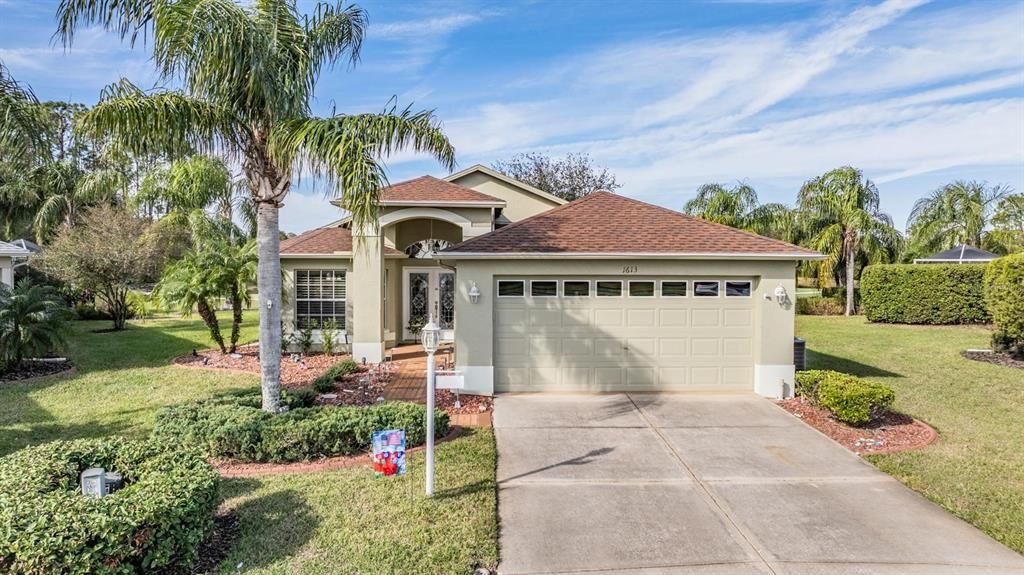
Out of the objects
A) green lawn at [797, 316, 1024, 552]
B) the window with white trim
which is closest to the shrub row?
green lawn at [797, 316, 1024, 552]

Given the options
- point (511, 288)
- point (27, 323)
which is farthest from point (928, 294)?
point (27, 323)

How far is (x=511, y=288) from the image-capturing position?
10.6 m

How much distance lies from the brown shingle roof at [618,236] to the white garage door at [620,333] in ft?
2.18

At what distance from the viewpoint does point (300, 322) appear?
49.3 ft

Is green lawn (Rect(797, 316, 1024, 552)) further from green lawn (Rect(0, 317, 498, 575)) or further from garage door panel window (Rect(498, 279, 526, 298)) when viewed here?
garage door panel window (Rect(498, 279, 526, 298))

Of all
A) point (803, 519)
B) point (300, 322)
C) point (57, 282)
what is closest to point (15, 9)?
point (300, 322)

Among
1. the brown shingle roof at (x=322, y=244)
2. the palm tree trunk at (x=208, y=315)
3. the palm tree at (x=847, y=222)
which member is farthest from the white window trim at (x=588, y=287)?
the palm tree at (x=847, y=222)

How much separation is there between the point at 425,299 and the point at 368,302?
3453 millimetres

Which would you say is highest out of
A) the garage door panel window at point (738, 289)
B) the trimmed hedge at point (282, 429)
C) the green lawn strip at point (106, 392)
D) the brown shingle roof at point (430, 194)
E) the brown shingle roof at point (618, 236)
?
the brown shingle roof at point (430, 194)

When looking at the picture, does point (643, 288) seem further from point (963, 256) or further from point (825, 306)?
point (963, 256)

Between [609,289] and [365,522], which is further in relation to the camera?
[609,289]

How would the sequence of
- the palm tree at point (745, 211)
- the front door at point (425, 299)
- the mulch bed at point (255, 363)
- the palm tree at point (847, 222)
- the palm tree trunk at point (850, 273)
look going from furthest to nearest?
the palm tree at point (745, 211)
the palm tree at point (847, 222)
the palm tree trunk at point (850, 273)
the front door at point (425, 299)
the mulch bed at point (255, 363)

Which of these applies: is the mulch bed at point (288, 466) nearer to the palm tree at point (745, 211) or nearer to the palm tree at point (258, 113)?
the palm tree at point (258, 113)

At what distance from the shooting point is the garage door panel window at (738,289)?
1068cm
